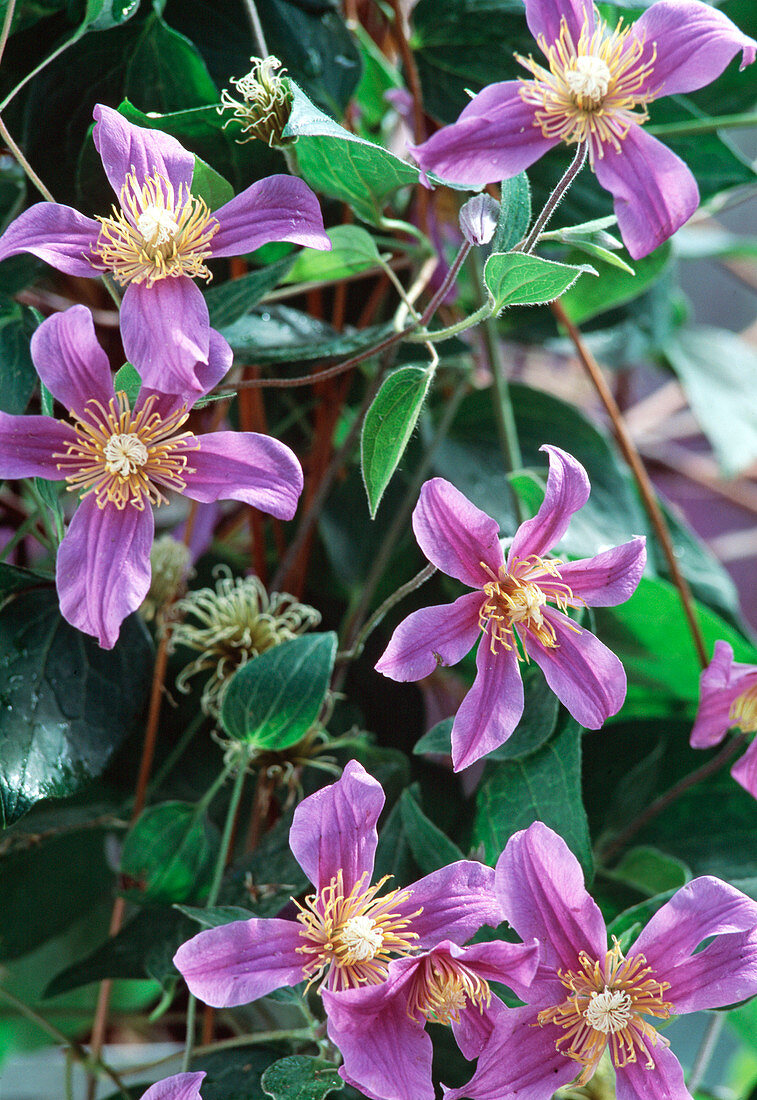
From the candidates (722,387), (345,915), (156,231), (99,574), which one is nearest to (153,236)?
(156,231)

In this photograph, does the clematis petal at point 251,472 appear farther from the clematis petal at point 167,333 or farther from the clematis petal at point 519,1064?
the clematis petal at point 519,1064

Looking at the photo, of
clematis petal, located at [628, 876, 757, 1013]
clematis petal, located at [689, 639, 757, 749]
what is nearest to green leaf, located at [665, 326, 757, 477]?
clematis petal, located at [689, 639, 757, 749]

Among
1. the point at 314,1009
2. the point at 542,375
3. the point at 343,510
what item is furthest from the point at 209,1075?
the point at 542,375

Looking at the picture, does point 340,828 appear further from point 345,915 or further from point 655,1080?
point 655,1080

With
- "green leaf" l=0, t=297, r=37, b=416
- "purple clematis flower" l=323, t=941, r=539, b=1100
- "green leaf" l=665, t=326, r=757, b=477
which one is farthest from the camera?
"green leaf" l=665, t=326, r=757, b=477

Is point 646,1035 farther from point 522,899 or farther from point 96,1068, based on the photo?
point 96,1068

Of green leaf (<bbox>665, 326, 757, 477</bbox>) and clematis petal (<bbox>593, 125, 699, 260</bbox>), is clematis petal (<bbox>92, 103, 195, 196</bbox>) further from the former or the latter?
green leaf (<bbox>665, 326, 757, 477</bbox>)
